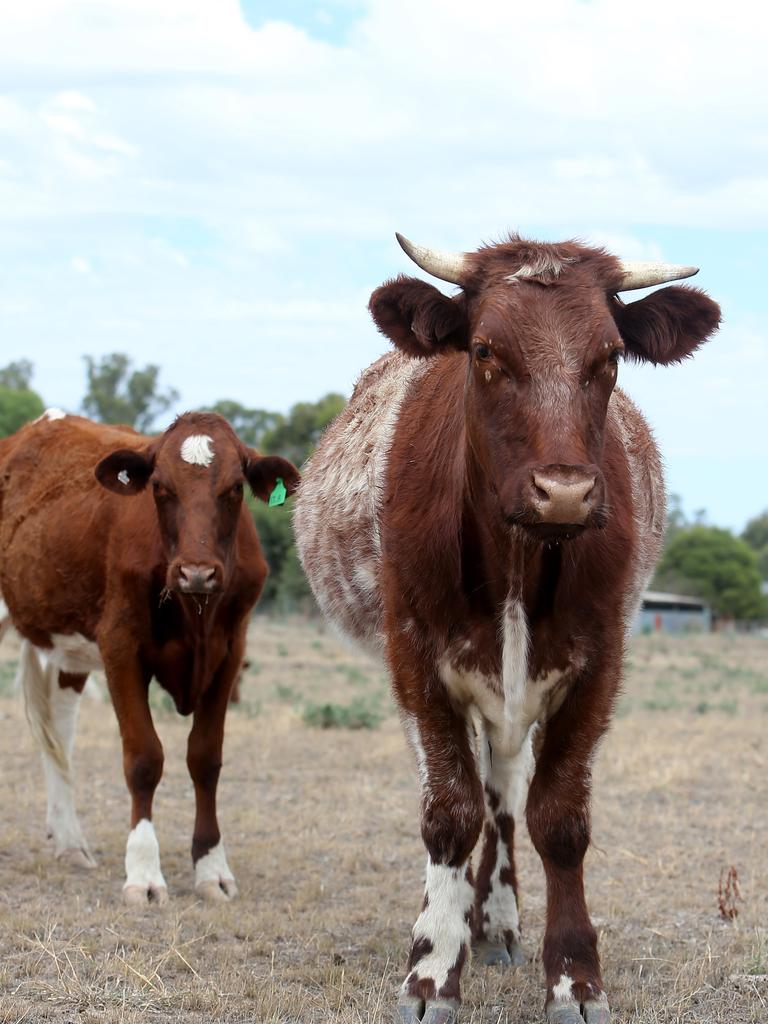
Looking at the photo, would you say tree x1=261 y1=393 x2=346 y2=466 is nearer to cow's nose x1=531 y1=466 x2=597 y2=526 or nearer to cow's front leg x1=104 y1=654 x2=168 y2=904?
cow's front leg x1=104 y1=654 x2=168 y2=904

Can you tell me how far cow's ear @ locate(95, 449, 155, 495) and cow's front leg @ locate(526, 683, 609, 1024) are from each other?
3.30m

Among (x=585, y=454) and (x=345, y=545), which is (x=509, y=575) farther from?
(x=345, y=545)

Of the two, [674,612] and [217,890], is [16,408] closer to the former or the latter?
[674,612]

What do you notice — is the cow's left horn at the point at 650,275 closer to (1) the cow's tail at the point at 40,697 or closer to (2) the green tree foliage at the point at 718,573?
(1) the cow's tail at the point at 40,697

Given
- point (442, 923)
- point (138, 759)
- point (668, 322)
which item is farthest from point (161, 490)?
point (668, 322)

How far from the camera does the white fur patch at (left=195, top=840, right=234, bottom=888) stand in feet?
23.5

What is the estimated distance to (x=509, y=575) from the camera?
480 cm

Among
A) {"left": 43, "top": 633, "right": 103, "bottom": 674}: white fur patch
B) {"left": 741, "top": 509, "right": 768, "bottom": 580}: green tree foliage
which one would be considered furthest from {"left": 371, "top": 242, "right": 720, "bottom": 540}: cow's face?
{"left": 741, "top": 509, "right": 768, "bottom": 580}: green tree foliage

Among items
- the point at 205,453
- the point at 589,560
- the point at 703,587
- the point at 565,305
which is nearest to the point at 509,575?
the point at 589,560

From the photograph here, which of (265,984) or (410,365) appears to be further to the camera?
(410,365)

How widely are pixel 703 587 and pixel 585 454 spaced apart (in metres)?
87.3

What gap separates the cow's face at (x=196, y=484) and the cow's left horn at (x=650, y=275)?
9.68 feet

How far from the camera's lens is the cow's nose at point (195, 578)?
22.3ft

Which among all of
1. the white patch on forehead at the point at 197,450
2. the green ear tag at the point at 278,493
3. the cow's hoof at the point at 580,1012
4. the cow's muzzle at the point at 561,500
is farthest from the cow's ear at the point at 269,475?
the cow's hoof at the point at 580,1012
